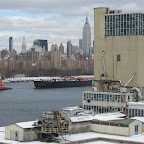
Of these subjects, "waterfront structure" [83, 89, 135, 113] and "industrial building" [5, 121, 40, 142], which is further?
"waterfront structure" [83, 89, 135, 113]

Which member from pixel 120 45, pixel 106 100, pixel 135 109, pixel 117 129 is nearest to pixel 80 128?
pixel 117 129

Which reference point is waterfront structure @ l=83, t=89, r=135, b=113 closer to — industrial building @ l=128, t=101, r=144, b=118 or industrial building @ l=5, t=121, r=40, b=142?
industrial building @ l=128, t=101, r=144, b=118

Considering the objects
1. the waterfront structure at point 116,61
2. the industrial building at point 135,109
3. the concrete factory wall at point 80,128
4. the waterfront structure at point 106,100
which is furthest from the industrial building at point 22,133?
the waterfront structure at point 116,61

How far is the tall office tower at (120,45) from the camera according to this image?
61375mm

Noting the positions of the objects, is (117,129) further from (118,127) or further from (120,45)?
(120,45)

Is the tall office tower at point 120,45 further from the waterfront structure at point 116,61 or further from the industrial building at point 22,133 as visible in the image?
the industrial building at point 22,133

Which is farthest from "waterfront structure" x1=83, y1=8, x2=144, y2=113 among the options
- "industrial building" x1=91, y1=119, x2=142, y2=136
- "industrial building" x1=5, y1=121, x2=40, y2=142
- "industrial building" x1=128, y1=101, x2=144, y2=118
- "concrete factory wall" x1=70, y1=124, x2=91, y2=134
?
"industrial building" x1=5, y1=121, x2=40, y2=142

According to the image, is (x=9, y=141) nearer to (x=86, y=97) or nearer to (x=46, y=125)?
(x=46, y=125)

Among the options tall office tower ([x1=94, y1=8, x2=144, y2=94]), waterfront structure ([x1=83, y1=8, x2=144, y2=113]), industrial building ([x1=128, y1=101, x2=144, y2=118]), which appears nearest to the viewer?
industrial building ([x1=128, y1=101, x2=144, y2=118])

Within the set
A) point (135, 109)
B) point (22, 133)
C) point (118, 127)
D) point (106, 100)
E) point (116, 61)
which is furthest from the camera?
point (116, 61)

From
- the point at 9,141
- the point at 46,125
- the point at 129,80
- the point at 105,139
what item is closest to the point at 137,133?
the point at 105,139

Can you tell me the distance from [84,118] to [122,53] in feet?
51.8

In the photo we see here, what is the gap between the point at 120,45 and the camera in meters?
62.7

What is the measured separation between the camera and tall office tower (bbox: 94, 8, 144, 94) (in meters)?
61.4
